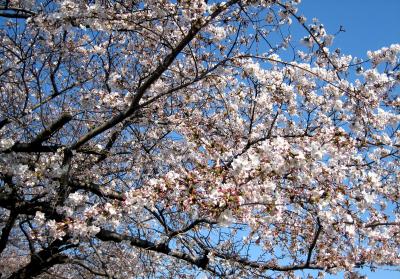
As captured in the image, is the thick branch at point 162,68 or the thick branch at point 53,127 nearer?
the thick branch at point 162,68

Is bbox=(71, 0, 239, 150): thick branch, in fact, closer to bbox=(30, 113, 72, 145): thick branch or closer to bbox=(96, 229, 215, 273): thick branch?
bbox=(30, 113, 72, 145): thick branch

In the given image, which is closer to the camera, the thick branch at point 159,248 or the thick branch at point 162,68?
the thick branch at point 162,68

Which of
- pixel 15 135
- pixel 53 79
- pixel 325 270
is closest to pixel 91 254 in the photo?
pixel 15 135

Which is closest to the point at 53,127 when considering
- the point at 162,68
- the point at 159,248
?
the point at 162,68

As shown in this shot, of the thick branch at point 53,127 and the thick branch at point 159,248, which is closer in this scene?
the thick branch at point 53,127

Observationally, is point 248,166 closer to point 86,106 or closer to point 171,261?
point 86,106

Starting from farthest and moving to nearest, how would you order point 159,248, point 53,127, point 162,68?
point 159,248, point 53,127, point 162,68

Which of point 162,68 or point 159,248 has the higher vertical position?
point 162,68

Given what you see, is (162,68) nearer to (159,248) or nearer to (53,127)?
(53,127)

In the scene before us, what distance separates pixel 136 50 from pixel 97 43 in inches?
42.4

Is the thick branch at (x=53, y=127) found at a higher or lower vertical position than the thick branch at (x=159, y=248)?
higher

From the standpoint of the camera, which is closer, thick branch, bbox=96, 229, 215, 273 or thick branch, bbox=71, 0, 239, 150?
thick branch, bbox=71, 0, 239, 150

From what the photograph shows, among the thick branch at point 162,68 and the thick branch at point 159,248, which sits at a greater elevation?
the thick branch at point 162,68

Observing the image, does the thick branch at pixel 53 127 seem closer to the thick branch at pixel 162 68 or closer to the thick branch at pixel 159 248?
the thick branch at pixel 162 68
